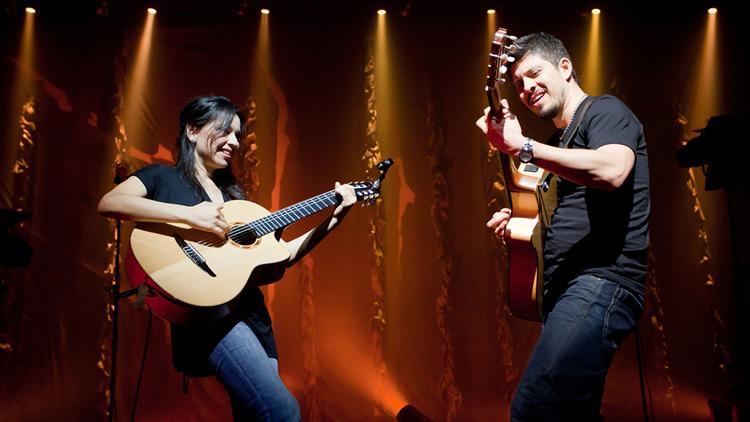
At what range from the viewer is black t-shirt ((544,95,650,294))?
1789 millimetres

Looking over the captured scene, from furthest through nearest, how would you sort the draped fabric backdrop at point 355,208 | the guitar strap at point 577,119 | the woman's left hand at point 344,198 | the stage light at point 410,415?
1. the draped fabric backdrop at point 355,208
2. the stage light at point 410,415
3. the woman's left hand at point 344,198
4. the guitar strap at point 577,119

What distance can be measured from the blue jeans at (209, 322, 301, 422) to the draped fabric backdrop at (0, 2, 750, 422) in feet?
7.47

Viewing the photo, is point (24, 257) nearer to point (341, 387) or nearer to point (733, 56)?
point (341, 387)

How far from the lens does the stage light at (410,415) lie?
3.92 m

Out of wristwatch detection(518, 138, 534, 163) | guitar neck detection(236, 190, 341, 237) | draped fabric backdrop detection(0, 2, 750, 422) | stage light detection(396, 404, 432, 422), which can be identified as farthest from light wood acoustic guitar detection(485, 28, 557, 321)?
draped fabric backdrop detection(0, 2, 750, 422)

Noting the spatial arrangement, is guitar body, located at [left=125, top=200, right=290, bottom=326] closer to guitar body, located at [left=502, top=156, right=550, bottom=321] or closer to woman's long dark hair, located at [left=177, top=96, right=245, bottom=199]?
woman's long dark hair, located at [left=177, top=96, right=245, bottom=199]

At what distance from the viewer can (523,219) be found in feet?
7.27

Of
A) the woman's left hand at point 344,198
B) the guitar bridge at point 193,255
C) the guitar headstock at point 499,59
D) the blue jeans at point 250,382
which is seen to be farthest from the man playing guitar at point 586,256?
the guitar bridge at point 193,255

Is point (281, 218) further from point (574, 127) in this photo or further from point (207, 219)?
point (574, 127)

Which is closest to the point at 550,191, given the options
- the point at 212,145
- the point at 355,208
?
the point at 212,145

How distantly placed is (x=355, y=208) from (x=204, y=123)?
6.88ft

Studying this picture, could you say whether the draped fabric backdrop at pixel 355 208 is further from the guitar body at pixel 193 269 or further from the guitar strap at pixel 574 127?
the guitar strap at pixel 574 127

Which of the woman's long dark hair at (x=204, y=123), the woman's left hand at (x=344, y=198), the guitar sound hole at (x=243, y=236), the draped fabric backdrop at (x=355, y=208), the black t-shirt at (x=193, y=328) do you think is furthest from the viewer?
the draped fabric backdrop at (x=355, y=208)

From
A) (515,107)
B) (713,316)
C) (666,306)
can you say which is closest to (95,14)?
(515,107)
